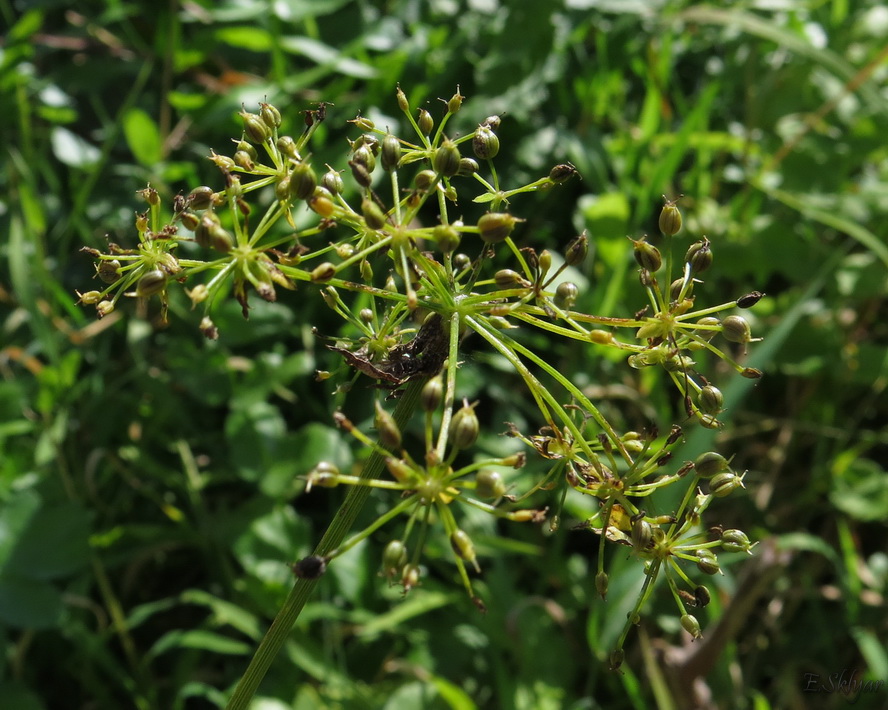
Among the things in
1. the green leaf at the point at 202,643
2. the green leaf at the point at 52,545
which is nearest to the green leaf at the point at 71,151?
the green leaf at the point at 52,545

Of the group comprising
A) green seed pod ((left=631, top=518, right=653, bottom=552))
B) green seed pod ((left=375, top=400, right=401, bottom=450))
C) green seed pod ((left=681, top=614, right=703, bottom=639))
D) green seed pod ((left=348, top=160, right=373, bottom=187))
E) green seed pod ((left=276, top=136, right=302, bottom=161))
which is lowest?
green seed pod ((left=681, top=614, right=703, bottom=639))

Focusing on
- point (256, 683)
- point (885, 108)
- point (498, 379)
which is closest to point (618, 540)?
point (256, 683)

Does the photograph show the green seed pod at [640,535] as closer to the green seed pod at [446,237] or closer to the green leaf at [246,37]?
the green seed pod at [446,237]

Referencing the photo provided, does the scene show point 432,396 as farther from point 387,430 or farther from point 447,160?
point 447,160

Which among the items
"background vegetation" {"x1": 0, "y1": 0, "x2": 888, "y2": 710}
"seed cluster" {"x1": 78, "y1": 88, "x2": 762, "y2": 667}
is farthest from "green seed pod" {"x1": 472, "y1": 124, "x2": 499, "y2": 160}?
"background vegetation" {"x1": 0, "y1": 0, "x2": 888, "y2": 710}

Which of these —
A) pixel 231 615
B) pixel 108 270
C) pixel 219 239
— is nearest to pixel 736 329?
pixel 219 239

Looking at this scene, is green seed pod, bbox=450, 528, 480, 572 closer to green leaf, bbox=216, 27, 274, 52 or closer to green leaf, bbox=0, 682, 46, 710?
green leaf, bbox=0, 682, 46, 710
